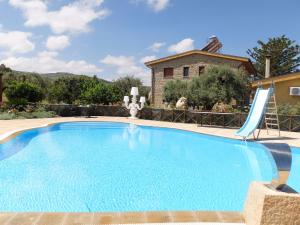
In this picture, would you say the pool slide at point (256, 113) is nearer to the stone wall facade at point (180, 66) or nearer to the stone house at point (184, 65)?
the stone house at point (184, 65)

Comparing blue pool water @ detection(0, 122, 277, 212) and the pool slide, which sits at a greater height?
the pool slide

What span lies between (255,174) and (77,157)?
5.11 m

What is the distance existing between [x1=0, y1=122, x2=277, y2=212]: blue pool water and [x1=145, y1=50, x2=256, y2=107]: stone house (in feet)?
41.5

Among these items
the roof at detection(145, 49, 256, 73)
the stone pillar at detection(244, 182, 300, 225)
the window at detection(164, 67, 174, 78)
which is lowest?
the stone pillar at detection(244, 182, 300, 225)

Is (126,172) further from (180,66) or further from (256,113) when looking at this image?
(180,66)

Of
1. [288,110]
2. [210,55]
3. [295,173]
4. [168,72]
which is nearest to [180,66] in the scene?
[168,72]

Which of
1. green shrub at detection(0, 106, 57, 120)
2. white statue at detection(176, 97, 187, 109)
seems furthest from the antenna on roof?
green shrub at detection(0, 106, 57, 120)

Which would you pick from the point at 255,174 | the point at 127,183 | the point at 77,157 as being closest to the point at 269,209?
the point at 127,183

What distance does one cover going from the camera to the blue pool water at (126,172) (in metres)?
5.29

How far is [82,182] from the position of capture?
6.41m

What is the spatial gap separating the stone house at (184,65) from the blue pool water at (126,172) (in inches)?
498

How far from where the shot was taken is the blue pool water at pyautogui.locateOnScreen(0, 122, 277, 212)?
5.29m

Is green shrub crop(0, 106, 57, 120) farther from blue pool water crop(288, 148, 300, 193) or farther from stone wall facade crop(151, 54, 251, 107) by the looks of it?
blue pool water crop(288, 148, 300, 193)

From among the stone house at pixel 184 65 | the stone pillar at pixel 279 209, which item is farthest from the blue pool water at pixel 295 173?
the stone house at pixel 184 65
